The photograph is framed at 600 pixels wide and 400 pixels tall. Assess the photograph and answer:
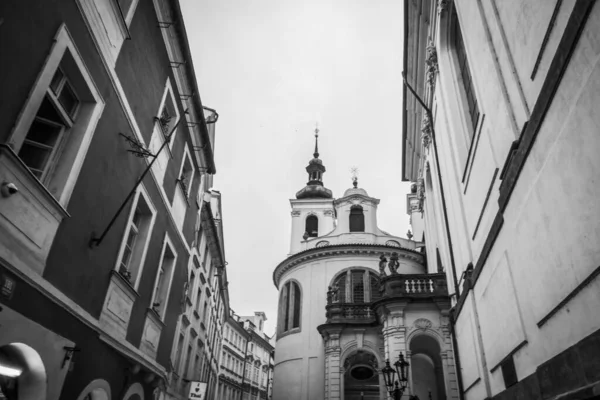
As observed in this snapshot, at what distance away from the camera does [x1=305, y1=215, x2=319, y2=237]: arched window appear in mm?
35406

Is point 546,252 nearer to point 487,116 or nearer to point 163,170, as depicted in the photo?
point 487,116

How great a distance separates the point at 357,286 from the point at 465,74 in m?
17.0

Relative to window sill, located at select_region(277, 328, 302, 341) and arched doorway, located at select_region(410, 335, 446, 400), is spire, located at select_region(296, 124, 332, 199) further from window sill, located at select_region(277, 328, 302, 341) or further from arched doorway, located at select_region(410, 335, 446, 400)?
arched doorway, located at select_region(410, 335, 446, 400)

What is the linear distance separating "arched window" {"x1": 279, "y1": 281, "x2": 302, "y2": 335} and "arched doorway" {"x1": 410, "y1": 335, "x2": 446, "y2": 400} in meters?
7.88

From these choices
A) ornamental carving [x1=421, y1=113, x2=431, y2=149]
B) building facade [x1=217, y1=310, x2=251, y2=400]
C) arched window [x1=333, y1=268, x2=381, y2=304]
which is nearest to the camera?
ornamental carving [x1=421, y1=113, x2=431, y2=149]

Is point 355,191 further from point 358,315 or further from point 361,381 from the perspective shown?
point 361,381

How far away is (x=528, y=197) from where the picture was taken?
17.8 ft

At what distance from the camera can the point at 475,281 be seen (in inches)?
376

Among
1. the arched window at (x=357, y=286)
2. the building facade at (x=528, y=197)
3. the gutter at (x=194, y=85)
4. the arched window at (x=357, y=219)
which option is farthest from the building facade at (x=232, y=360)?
the building facade at (x=528, y=197)

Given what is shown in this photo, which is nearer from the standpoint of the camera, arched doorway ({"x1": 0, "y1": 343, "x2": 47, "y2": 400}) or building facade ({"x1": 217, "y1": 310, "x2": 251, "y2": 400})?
arched doorway ({"x1": 0, "y1": 343, "x2": 47, "y2": 400})

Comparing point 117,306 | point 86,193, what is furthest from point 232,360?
point 86,193

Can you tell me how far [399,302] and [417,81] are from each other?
339 inches

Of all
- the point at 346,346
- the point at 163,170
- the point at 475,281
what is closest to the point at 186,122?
the point at 163,170

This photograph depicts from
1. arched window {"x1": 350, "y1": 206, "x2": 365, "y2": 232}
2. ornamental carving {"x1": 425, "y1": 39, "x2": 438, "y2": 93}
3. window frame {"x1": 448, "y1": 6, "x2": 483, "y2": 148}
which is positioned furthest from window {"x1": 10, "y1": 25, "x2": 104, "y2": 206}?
arched window {"x1": 350, "y1": 206, "x2": 365, "y2": 232}
